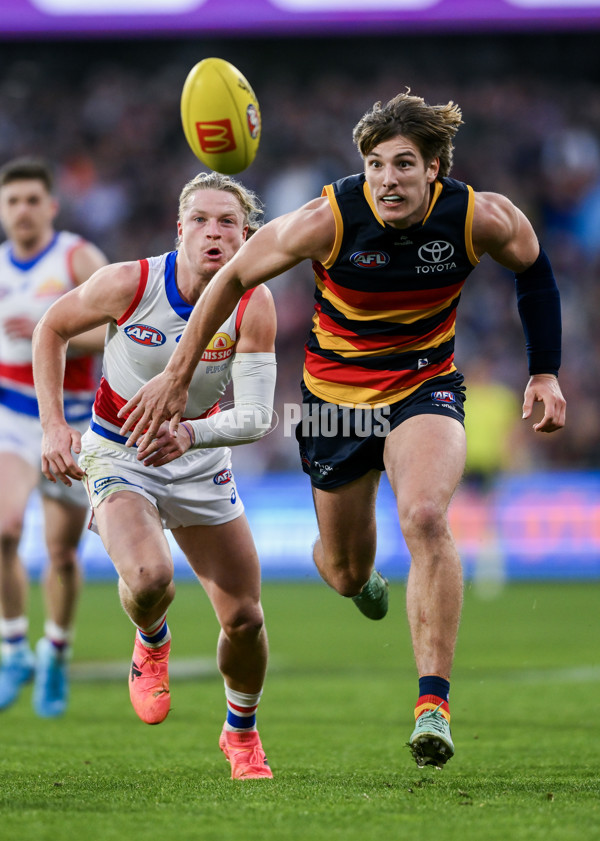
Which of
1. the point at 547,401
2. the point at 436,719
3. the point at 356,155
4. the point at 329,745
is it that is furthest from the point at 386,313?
the point at 356,155

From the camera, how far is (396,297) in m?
4.80

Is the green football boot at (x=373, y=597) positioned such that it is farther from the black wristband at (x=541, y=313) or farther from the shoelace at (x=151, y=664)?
the black wristband at (x=541, y=313)

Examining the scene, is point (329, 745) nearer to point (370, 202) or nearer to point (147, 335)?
point (147, 335)

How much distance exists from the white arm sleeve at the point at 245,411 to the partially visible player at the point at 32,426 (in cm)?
230

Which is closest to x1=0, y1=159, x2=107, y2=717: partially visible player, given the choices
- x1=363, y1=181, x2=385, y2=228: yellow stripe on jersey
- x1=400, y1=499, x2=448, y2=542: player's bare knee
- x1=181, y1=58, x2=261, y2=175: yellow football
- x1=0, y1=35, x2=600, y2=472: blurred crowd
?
x1=181, y1=58, x2=261, y2=175: yellow football

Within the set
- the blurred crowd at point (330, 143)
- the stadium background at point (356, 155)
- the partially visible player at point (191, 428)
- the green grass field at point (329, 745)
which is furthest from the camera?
the blurred crowd at point (330, 143)

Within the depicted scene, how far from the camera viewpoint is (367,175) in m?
4.60

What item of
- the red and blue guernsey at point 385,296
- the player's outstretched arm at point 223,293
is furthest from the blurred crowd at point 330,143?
the player's outstretched arm at point 223,293

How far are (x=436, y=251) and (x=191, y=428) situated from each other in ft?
3.80

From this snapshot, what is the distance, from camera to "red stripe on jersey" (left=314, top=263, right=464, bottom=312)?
4.79m

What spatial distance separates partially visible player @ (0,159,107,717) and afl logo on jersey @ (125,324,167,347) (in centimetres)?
203

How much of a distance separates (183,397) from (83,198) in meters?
14.9

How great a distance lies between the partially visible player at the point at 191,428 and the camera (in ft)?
16.0

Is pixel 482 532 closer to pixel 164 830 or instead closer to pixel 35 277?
pixel 35 277
